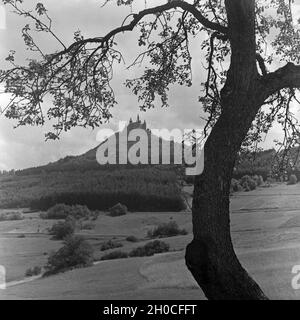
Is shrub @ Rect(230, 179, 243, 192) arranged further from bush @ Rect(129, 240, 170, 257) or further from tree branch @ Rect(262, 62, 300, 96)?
tree branch @ Rect(262, 62, 300, 96)

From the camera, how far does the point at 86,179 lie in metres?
7.17

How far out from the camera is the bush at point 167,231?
7109 millimetres

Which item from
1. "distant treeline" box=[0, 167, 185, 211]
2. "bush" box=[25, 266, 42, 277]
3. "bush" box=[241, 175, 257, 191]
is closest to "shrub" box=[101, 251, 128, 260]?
"distant treeline" box=[0, 167, 185, 211]

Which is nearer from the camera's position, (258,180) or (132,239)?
(132,239)

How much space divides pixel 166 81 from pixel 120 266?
8.66 feet

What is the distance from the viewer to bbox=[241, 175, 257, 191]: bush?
733cm

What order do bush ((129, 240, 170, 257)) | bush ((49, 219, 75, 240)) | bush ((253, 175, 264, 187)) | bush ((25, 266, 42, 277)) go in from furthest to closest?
bush ((253, 175, 264, 187)), bush ((129, 240, 170, 257)), bush ((49, 219, 75, 240)), bush ((25, 266, 42, 277))

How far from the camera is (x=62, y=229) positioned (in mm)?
6840

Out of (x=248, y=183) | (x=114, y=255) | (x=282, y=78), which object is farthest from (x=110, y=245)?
(x=282, y=78)

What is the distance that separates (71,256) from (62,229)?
392mm

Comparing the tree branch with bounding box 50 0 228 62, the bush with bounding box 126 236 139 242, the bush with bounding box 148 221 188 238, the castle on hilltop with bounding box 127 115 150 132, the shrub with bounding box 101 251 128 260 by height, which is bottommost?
the shrub with bounding box 101 251 128 260

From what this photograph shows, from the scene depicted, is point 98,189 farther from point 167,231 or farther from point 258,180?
point 258,180

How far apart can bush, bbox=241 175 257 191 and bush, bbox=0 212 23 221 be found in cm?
330

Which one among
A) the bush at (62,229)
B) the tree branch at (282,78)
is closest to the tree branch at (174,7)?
the tree branch at (282,78)
